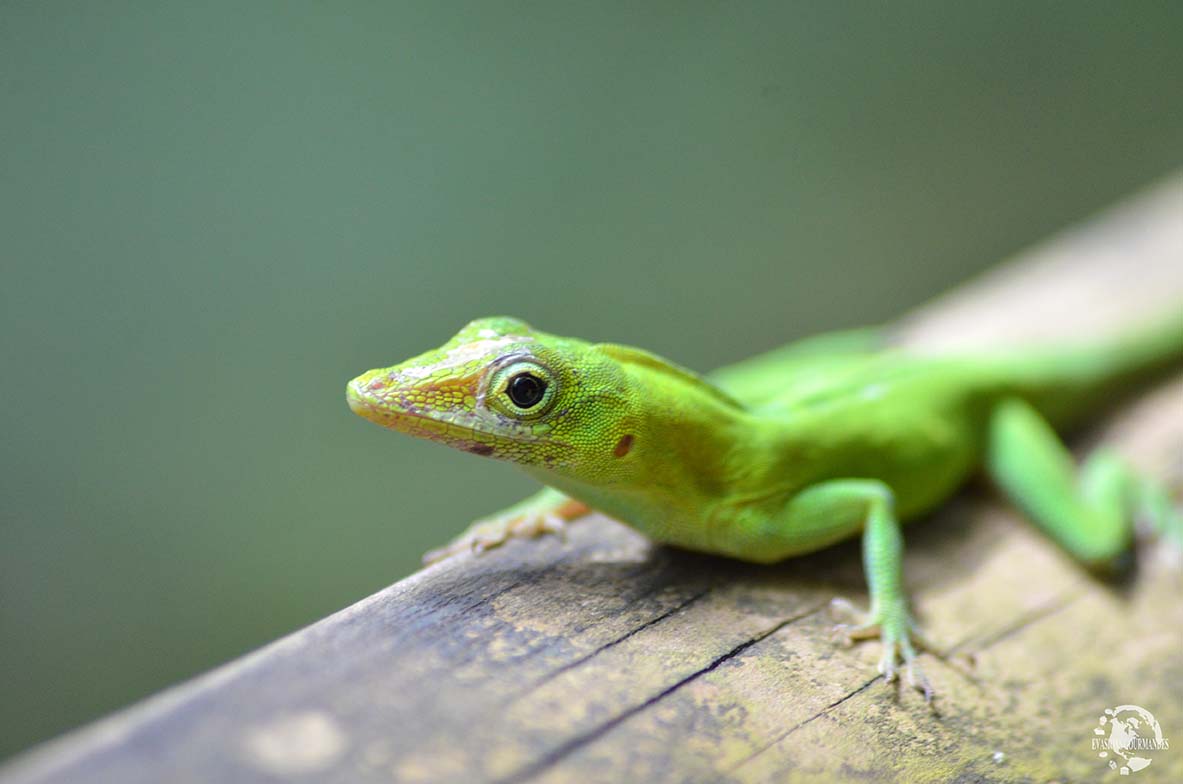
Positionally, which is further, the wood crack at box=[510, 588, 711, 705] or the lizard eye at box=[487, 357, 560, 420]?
the lizard eye at box=[487, 357, 560, 420]

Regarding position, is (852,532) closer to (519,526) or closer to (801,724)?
(801,724)

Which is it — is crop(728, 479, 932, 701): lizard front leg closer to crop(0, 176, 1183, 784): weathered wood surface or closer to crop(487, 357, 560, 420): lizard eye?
crop(0, 176, 1183, 784): weathered wood surface

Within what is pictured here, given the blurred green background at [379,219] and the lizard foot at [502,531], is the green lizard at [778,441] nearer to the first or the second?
the lizard foot at [502,531]

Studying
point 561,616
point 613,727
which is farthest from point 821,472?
point 613,727

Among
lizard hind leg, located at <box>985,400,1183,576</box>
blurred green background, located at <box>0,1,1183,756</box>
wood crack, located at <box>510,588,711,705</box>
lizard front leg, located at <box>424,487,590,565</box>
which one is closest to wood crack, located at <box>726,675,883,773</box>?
wood crack, located at <box>510,588,711,705</box>

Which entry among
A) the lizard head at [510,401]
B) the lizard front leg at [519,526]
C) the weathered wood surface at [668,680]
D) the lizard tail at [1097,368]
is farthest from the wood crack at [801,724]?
the lizard tail at [1097,368]

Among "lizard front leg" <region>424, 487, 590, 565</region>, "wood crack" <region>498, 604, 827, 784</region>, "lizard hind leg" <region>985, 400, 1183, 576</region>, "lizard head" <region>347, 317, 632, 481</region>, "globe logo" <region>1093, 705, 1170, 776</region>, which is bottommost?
"globe logo" <region>1093, 705, 1170, 776</region>
